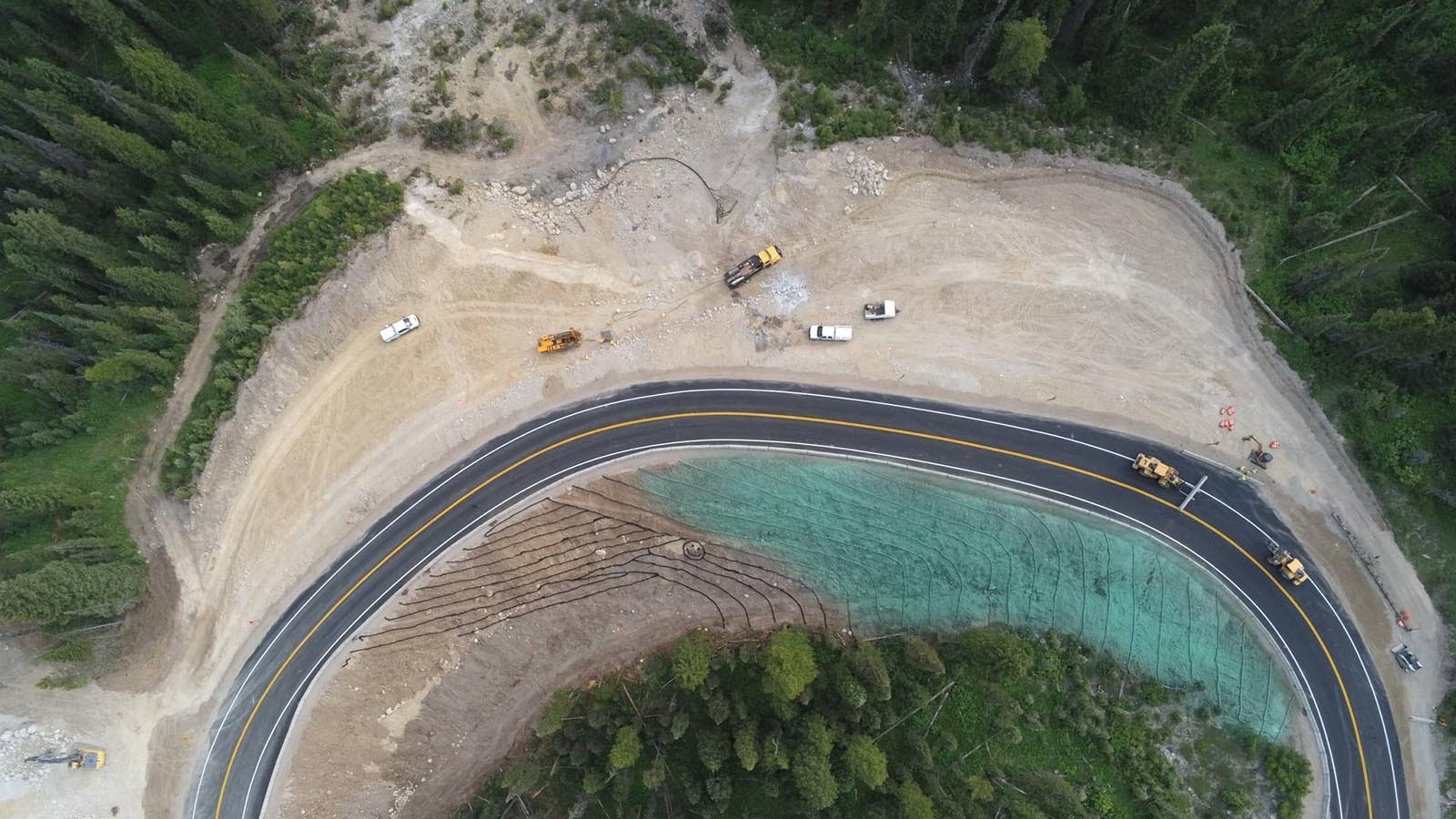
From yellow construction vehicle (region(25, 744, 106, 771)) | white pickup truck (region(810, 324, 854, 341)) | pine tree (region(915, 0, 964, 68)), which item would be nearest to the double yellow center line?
white pickup truck (region(810, 324, 854, 341))

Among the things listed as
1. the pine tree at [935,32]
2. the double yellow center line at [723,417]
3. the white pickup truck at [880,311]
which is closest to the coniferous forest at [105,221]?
the double yellow center line at [723,417]

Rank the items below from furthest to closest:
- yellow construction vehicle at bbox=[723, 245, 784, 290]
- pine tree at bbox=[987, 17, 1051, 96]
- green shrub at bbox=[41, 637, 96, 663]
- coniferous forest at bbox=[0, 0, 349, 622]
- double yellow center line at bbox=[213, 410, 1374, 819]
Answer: yellow construction vehicle at bbox=[723, 245, 784, 290] → double yellow center line at bbox=[213, 410, 1374, 819] → coniferous forest at bbox=[0, 0, 349, 622] → green shrub at bbox=[41, 637, 96, 663] → pine tree at bbox=[987, 17, 1051, 96]

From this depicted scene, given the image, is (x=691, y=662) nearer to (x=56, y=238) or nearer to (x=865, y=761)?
(x=865, y=761)

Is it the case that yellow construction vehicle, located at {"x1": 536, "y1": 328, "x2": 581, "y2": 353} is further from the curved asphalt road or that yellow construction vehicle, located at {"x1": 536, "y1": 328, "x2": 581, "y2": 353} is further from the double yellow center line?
the double yellow center line

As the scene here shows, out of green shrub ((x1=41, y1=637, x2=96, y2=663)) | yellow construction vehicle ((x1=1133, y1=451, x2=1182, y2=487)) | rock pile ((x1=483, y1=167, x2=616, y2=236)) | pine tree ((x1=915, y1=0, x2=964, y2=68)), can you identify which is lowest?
green shrub ((x1=41, y1=637, x2=96, y2=663))

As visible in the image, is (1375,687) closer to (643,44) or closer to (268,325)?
(643,44)

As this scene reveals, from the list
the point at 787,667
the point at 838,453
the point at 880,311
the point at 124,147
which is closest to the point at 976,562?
the point at 838,453

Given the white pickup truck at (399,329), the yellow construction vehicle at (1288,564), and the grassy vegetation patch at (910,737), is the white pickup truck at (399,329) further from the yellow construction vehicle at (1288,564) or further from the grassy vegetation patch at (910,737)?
the yellow construction vehicle at (1288,564)
